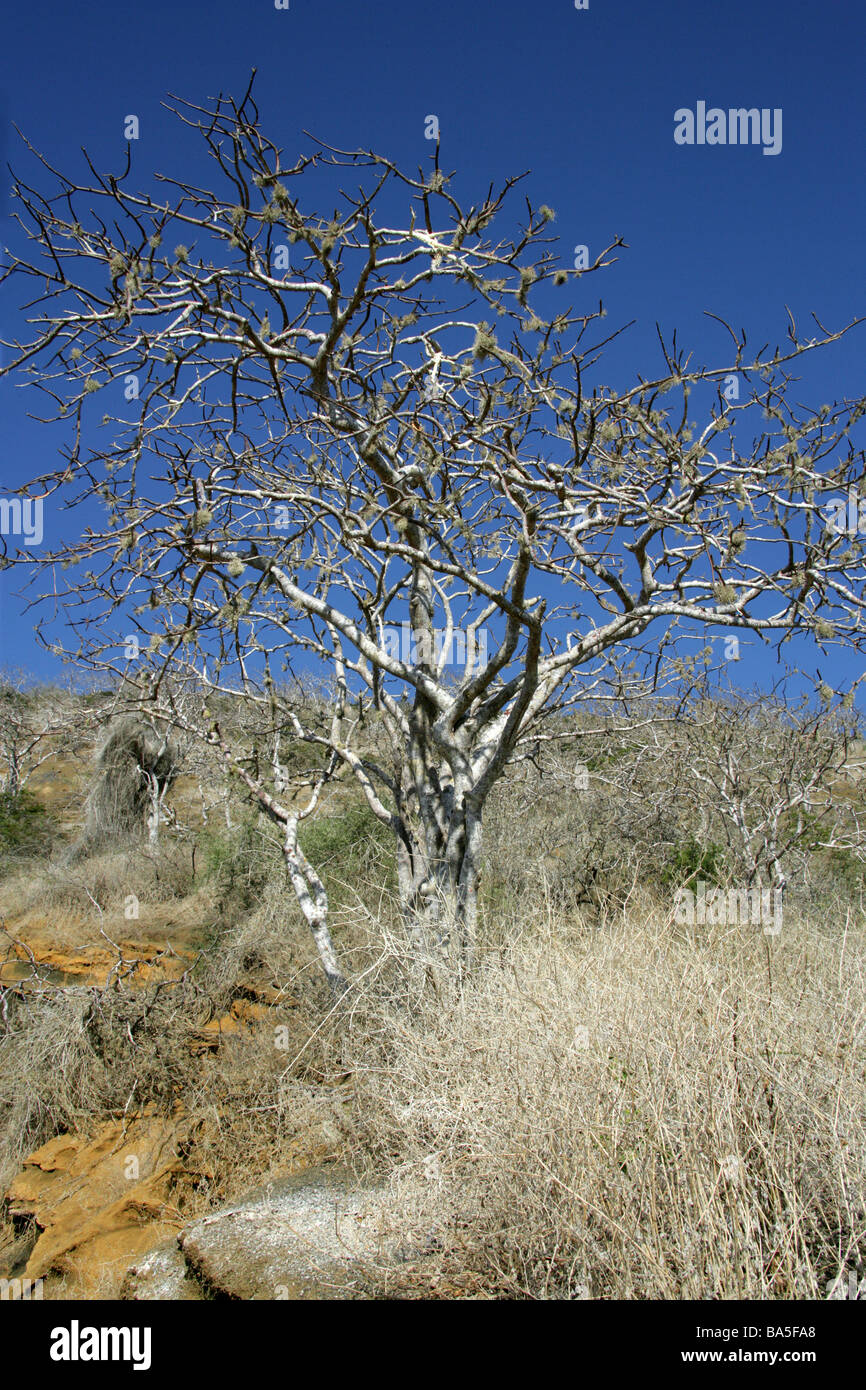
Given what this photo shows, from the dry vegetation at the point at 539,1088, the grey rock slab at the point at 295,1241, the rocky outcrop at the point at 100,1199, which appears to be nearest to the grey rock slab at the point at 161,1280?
the grey rock slab at the point at 295,1241

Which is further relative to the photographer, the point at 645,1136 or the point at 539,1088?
the point at 539,1088

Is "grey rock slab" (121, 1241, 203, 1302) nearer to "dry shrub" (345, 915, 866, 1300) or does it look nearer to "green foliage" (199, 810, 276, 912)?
"dry shrub" (345, 915, 866, 1300)

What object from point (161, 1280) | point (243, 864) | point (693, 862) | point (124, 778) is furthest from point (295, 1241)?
point (124, 778)

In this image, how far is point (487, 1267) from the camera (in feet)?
11.1

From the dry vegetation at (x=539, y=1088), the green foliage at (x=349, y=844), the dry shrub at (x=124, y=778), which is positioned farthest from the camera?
the dry shrub at (x=124, y=778)

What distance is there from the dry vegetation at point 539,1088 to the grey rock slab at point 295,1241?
0.20m

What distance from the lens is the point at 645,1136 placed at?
316 centimetres

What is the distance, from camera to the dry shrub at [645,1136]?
288 centimetres

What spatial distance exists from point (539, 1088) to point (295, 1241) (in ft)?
5.75

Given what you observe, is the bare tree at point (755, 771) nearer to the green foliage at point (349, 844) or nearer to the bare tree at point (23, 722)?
the green foliage at point (349, 844)

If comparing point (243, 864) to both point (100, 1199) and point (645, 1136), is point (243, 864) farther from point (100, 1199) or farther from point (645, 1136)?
point (645, 1136)
